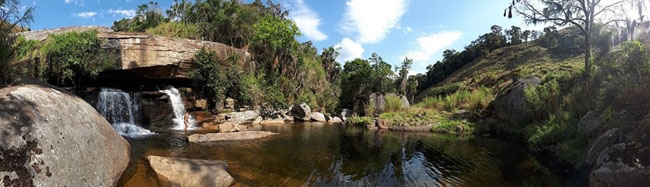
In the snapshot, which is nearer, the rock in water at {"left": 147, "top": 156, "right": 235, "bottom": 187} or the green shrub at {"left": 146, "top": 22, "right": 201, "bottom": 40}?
the rock in water at {"left": 147, "top": 156, "right": 235, "bottom": 187}

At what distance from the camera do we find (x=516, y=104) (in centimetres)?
1428

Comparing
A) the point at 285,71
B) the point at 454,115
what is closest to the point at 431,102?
the point at 454,115

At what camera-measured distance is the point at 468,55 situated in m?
77.7

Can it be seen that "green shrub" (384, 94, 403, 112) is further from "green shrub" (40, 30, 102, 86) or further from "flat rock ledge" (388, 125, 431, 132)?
"green shrub" (40, 30, 102, 86)

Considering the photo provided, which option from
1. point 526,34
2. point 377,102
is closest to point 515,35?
point 526,34

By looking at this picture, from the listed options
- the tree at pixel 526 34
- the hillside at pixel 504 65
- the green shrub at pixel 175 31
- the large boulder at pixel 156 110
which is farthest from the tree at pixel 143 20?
the tree at pixel 526 34

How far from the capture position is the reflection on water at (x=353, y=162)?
253 inches

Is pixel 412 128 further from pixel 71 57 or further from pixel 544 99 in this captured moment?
pixel 71 57

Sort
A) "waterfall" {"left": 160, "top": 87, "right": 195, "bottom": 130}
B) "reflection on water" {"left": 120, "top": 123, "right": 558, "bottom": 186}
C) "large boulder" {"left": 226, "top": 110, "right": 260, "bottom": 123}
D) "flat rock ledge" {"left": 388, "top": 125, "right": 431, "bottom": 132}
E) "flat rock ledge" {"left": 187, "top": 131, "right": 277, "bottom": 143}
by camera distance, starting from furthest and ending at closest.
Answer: "large boulder" {"left": 226, "top": 110, "right": 260, "bottom": 123} < "flat rock ledge" {"left": 388, "top": 125, "right": 431, "bottom": 132} < "waterfall" {"left": 160, "top": 87, "right": 195, "bottom": 130} < "flat rock ledge" {"left": 187, "top": 131, "right": 277, "bottom": 143} < "reflection on water" {"left": 120, "top": 123, "right": 558, "bottom": 186}

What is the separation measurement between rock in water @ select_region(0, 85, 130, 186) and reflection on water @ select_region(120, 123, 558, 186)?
0.90 meters

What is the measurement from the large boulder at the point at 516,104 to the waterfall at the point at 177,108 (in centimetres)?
1667

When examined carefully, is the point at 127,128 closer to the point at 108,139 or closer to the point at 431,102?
the point at 108,139

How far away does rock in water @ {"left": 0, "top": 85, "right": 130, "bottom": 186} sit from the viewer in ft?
11.4

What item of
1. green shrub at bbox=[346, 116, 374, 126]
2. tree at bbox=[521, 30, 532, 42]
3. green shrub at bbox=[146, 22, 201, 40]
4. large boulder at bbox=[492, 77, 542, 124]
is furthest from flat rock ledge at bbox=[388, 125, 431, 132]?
tree at bbox=[521, 30, 532, 42]
